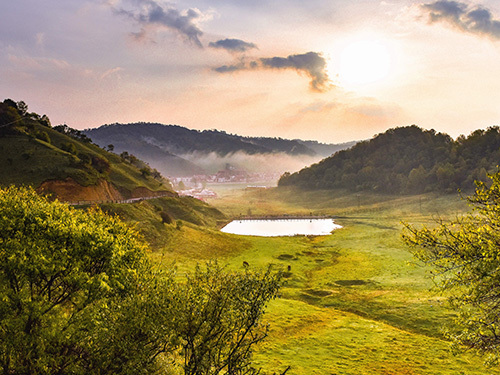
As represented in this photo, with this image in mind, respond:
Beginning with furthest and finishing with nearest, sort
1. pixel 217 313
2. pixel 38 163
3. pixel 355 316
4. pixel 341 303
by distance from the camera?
pixel 38 163, pixel 341 303, pixel 355 316, pixel 217 313

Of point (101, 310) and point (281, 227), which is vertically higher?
point (101, 310)

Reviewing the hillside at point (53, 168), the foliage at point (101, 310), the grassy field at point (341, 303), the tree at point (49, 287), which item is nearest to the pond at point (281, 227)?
the grassy field at point (341, 303)

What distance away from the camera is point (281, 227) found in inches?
6762

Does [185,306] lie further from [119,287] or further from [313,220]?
[313,220]

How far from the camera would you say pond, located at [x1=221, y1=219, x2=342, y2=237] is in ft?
495

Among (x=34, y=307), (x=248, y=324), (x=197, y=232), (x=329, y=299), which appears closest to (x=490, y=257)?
(x=248, y=324)

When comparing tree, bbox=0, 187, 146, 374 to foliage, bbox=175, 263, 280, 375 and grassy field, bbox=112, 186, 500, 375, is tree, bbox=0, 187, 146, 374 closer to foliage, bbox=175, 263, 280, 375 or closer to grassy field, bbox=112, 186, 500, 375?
foliage, bbox=175, 263, 280, 375

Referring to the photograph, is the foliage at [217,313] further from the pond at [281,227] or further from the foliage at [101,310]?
the pond at [281,227]

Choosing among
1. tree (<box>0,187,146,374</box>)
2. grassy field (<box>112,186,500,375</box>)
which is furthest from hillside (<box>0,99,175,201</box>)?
tree (<box>0,187,146,374</box>)

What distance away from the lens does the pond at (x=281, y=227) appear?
150875mm

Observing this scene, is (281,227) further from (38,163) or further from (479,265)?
(479,265)

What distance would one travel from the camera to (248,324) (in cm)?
2223

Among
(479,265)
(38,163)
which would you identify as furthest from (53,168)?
(479,265)

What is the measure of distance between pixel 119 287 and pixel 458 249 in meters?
30.4
